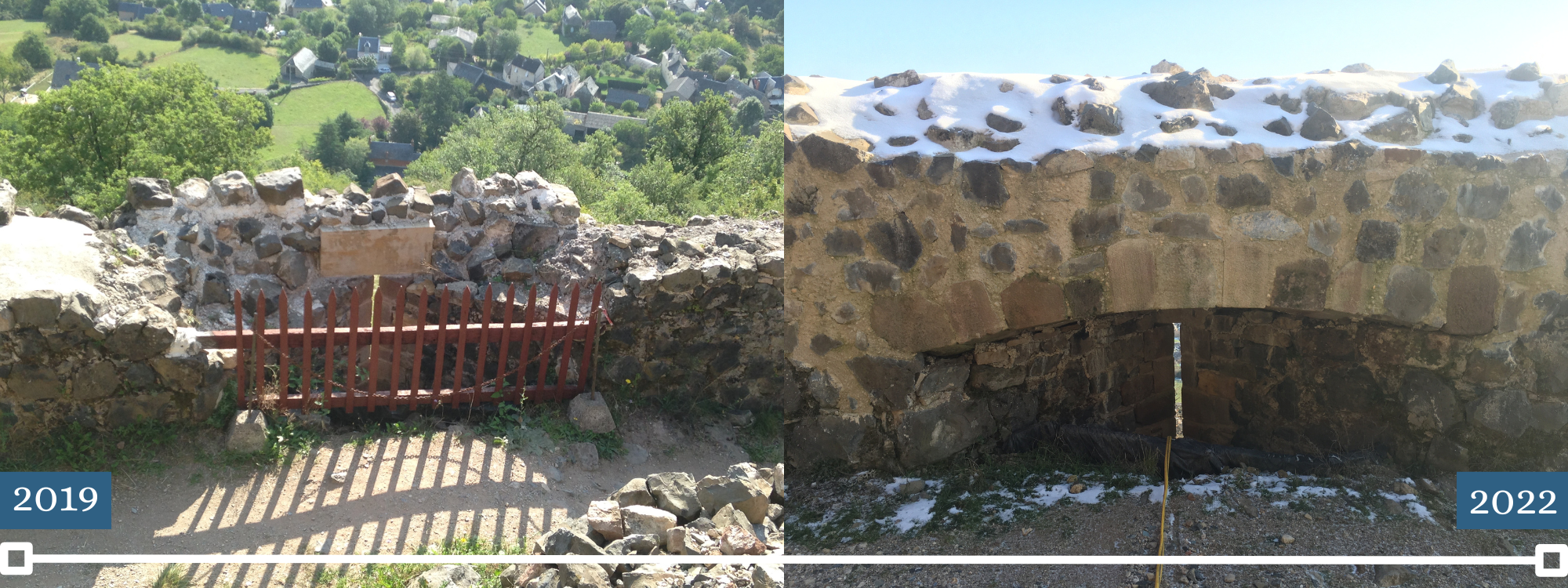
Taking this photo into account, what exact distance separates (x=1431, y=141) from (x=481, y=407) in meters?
4.84

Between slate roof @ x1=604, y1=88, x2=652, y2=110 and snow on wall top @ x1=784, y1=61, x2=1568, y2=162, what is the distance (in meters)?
42.9

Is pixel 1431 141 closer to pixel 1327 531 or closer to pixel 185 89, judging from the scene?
pixel 1327 531

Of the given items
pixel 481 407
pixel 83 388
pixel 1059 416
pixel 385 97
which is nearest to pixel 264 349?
pixel 83 388

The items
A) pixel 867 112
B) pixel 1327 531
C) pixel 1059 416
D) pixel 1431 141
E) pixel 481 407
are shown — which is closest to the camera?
pixel 1327 531

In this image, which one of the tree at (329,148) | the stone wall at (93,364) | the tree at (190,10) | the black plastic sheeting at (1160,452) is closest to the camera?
the black plastic sheeting at (1160,452)

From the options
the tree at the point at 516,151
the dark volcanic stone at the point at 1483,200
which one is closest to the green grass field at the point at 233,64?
the tree at the point at 516,151

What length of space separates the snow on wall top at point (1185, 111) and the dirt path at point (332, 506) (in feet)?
8.42

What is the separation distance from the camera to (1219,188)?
9.61 feet

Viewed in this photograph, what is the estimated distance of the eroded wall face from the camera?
2.89 m

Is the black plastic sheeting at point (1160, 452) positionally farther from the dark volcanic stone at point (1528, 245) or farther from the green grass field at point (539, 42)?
the green grass field at point (539, 42)

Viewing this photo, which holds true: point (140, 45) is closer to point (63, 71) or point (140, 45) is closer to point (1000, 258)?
point (63, 71)

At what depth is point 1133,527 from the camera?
2783 millimetres

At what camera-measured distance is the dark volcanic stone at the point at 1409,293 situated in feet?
9.66

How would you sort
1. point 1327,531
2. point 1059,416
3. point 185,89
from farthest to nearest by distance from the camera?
point 185,89 → point 1059,416 → point 1327,531
